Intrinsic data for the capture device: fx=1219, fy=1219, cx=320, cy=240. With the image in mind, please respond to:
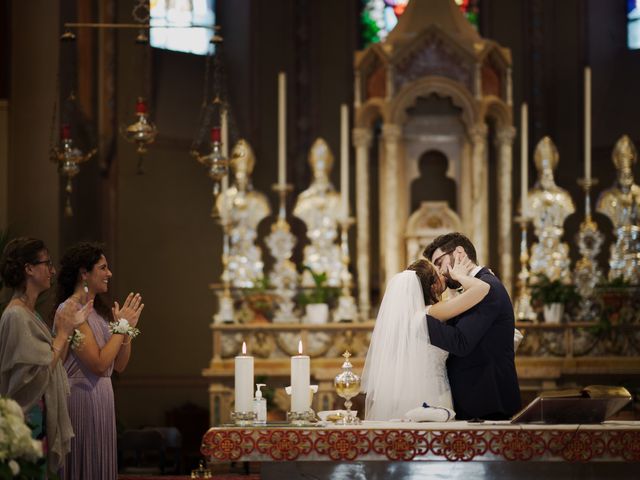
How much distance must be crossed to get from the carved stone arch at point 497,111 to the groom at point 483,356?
5729mm

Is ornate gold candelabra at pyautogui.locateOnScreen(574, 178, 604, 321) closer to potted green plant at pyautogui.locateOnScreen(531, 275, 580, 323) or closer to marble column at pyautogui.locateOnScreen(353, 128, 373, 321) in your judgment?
potted green plant at pyautogui.locateOnScreen(531, 275, 580, 323)

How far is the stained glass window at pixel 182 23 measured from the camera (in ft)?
42.8

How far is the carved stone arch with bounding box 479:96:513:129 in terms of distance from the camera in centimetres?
1104

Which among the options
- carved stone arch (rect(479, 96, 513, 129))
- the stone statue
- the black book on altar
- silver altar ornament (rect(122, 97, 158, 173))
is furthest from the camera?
carved stone arch (rect(479, 96, 513, 129))

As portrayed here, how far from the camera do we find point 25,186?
10469mm

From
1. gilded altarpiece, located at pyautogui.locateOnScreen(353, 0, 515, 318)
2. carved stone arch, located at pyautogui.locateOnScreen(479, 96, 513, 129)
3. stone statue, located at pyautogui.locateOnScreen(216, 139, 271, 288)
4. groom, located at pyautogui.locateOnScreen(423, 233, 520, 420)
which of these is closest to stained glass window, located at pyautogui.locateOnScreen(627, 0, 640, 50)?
gilded altarpiece, located at pyautogui.locateOnScreen(353, 0, 515, 318)

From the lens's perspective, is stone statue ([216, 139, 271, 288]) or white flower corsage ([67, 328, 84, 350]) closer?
white flower corsage ([67, 328, 84, 350])

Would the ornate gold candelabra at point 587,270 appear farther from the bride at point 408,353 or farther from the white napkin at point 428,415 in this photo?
the white napkin at point 428,415

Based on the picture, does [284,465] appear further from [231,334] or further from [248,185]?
[248,185]

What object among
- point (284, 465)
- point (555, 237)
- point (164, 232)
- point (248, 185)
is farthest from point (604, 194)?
point (284, 465)

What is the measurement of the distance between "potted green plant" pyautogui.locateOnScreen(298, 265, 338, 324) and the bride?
4461mm

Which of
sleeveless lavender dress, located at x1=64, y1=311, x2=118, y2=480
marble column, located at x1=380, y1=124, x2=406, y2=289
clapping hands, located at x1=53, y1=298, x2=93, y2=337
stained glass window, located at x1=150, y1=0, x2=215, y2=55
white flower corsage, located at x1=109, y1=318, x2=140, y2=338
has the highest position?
stained glass window, located at x1=150, y1=0, x2=215, y2=55

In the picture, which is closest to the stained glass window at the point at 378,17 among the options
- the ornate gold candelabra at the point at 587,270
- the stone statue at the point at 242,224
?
the stone statue at the point at 242,224

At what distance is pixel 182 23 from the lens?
43.8 feet
